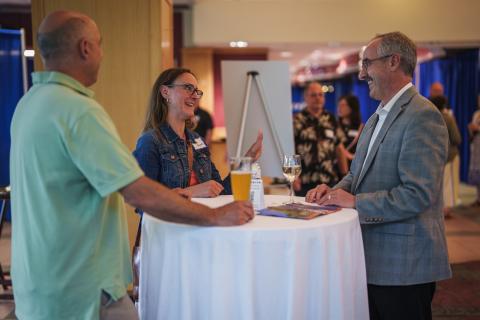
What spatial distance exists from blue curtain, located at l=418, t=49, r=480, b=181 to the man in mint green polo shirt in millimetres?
9314

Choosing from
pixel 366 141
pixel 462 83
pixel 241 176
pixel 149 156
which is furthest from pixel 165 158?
pixel 462 83

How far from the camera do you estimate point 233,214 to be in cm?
167

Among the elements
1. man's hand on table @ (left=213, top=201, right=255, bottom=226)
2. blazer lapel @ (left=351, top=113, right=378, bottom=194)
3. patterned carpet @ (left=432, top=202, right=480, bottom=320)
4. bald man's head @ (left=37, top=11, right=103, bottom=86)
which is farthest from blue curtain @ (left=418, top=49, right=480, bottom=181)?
bald man's head @ (left=37, top=11, right=103, bottom=86)

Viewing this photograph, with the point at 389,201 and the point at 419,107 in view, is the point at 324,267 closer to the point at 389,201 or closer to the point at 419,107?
the point at 389,201

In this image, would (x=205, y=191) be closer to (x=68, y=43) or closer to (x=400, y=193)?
(x=400, y=193)

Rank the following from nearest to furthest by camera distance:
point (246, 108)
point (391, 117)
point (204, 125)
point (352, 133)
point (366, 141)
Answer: point (391, 117)
point (366, 141)
point (246, 108)
point (352, 133)
point (204, 125)

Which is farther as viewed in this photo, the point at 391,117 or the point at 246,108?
the point at 246,108

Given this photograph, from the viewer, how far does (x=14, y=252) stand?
1541 mm

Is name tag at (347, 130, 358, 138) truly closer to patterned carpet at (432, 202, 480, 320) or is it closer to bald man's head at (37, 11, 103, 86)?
patterned carpet at (432, 202, 480, 320)

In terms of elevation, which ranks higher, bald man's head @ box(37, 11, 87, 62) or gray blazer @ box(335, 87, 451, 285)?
bald man's head @ box(37, 11, 87, 62)

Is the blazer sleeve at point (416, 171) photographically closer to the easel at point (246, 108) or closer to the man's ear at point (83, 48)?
the man's ear at point (83, 48)

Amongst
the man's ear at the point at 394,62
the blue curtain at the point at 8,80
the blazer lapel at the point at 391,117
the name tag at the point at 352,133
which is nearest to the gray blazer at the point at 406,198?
the blazer lapel at the point at 391,117

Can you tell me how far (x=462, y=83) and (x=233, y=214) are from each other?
944 cm

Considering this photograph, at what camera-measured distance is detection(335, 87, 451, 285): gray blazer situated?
190 cm
